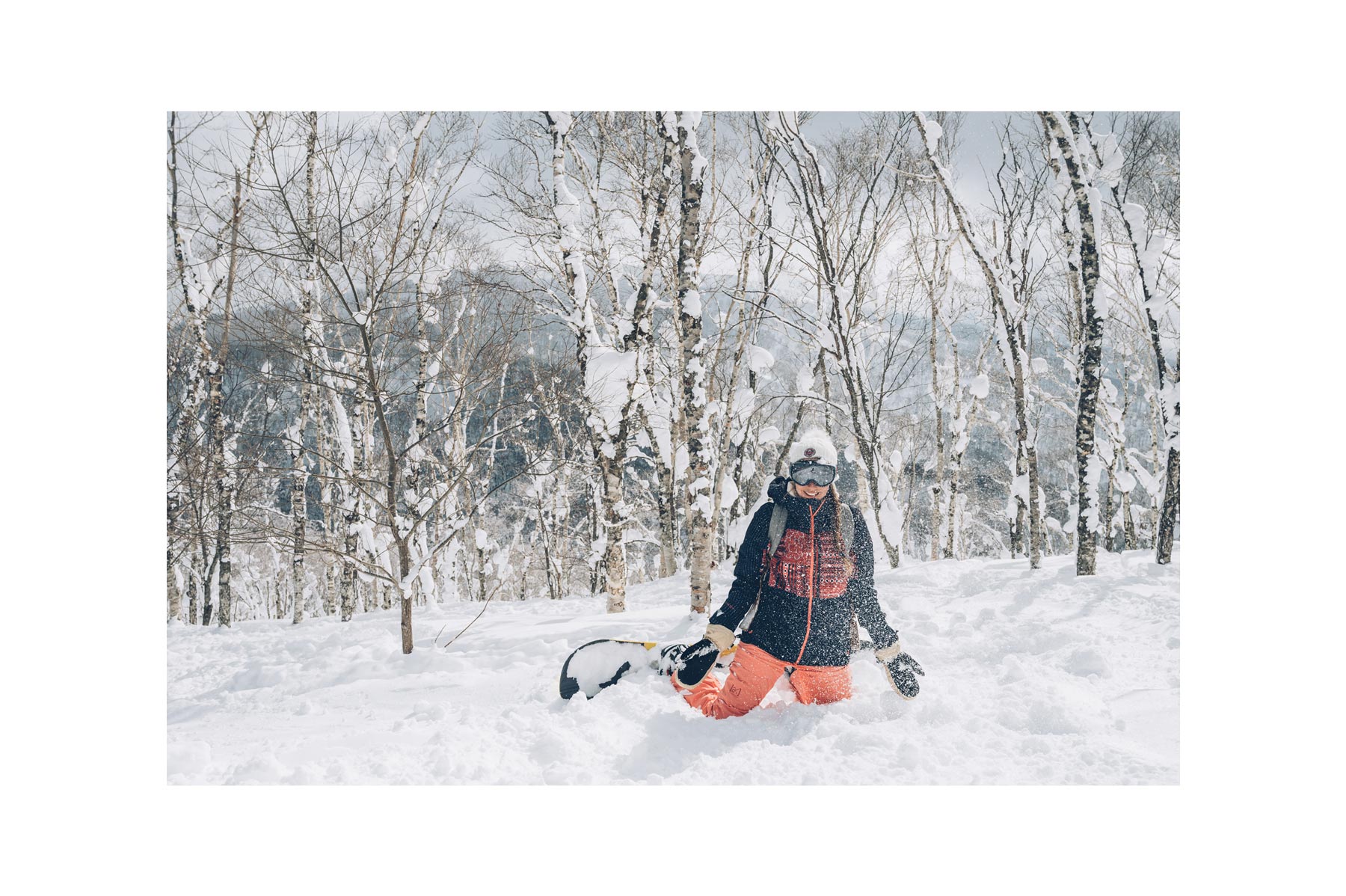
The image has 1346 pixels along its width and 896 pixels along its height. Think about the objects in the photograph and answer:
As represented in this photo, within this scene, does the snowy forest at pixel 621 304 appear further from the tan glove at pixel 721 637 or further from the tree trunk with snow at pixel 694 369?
the tan glove at pixel 721 637

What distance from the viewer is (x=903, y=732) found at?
226 cm

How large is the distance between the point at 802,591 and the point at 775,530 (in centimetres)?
28

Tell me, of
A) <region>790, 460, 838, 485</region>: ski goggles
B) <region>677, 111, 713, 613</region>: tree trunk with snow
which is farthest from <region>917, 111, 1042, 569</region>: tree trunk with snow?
<region>790, 460, 838, 485</region>: ski goggles

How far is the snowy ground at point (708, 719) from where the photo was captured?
216 cm

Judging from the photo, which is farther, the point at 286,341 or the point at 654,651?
the point at 286,341

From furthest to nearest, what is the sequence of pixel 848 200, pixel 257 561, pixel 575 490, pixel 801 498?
1. pixel 257 561
2. pixel 575 490
3. pixel 848 200
4. pixel 801 498

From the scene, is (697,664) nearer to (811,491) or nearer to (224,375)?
→ (811,491)

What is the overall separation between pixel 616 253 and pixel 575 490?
860 cm

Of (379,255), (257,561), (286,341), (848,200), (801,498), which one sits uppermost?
(848,200)

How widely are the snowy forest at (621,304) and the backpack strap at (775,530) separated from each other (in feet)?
1.77

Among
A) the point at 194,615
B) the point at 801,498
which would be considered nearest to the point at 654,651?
the point at 801,498

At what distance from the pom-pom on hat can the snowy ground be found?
94cm
